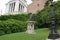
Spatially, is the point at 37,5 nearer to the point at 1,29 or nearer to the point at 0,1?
the point at 0,1

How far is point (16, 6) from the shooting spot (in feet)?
181

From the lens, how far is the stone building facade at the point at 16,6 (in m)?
55.4

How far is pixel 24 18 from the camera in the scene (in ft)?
125

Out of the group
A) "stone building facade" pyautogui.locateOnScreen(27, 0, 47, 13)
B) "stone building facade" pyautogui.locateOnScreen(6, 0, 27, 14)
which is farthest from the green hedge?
"stone building facade" pyautogui.locateOnScreen(27, 0, 47, 13)

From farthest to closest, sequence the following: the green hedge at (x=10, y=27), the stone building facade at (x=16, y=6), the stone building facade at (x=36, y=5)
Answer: the stone building facade at (x=36, y=5) → the stone building facade at (x=16, y=6) → the green hedge at (x=10, y=27)

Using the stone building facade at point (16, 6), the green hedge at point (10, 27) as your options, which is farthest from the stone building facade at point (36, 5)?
the green hedge at point (10, 27)

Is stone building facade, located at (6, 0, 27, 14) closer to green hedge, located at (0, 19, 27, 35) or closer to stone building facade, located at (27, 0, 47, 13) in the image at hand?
stone building facade, located at (27, 0, 47, 13)

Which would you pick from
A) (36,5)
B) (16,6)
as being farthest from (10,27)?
(36,5)

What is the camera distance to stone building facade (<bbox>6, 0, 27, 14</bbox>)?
5541cm

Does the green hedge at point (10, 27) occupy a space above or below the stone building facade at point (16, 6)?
below

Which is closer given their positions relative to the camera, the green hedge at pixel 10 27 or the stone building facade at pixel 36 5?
the green hedge at pixel 10 27

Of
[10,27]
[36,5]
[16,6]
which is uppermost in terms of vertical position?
[36,5]

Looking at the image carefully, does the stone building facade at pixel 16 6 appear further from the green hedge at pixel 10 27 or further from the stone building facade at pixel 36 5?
the green hedge at pixel 10 27

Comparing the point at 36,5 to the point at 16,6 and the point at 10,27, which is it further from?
the point at 10,27
